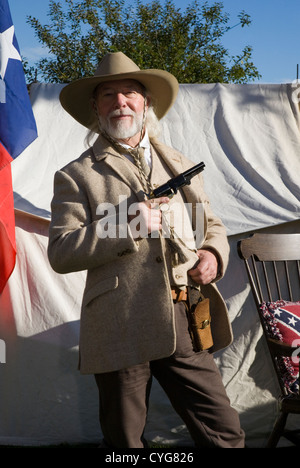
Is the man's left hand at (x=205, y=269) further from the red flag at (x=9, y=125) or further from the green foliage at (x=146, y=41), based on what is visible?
the green foliage at (x=146, y=41)

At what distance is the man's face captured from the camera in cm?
206

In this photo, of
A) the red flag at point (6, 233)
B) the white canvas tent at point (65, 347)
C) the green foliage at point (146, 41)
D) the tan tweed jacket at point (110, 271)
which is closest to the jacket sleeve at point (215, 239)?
the tan tweed jacket at point (110, 271)

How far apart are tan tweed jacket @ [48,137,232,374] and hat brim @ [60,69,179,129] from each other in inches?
13.4

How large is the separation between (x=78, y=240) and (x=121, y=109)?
1.70ft

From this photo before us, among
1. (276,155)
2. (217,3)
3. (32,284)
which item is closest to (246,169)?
(276,155)

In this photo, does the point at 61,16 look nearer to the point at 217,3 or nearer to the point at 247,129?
the point at 217,3

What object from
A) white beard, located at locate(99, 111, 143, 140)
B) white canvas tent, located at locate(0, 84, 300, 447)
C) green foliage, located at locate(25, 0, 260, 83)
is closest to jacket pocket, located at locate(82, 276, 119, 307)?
white beard, located at locate(99, 111, 143, 140)

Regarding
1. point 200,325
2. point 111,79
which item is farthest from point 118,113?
point 200,325

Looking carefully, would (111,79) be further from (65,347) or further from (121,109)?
(65,347)

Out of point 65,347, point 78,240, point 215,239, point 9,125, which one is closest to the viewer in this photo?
point 78,240

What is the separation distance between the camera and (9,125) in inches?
116

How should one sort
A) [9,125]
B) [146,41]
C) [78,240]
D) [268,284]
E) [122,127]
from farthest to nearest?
[146,41] → [9,125] → [268,284] → [122,127] → [78,240]

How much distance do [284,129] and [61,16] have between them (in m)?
8.88

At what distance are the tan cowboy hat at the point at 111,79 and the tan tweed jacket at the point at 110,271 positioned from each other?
34 centimetres
